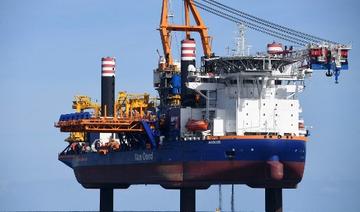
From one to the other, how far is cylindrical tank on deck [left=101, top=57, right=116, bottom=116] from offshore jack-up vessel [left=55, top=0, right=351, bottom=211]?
4.65 ft

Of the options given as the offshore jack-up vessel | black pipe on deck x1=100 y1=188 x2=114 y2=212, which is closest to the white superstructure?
the offshore jack-up vessel

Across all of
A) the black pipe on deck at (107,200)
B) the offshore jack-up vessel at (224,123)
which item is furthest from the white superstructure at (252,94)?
the black pipe on deck at (107,200)

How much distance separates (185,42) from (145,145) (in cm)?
720

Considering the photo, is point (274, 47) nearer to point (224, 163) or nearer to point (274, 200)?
point (224, 163)

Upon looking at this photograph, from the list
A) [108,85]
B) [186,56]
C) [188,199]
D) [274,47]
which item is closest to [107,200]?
[108,85]

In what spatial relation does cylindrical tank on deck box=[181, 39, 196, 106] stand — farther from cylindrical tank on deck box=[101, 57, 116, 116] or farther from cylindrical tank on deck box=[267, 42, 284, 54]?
cylindrical tank on deck box=[101, 57, 116, 116]

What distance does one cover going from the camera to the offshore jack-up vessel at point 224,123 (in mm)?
77188

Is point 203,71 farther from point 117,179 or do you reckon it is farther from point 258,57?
point 117,179

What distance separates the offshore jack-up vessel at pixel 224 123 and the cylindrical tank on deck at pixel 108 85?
1.42 metres

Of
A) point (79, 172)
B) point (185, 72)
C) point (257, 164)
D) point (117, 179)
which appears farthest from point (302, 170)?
point (79, 172)

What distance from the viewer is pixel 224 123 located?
78.2 m

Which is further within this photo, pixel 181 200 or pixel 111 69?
pixel 111 69

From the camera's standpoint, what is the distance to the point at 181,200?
269ft

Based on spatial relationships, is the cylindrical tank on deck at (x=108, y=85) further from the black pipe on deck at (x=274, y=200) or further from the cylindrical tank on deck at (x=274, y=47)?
the black pipe on deck at (x=274, y=200)
